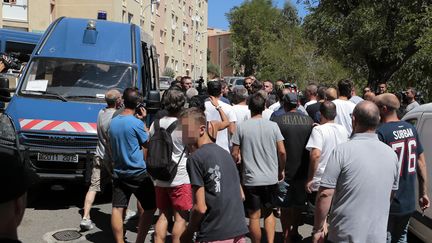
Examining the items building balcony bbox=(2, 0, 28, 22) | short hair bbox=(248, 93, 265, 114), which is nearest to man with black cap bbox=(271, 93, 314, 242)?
short hair bbox=(248, 93, 265, 114)

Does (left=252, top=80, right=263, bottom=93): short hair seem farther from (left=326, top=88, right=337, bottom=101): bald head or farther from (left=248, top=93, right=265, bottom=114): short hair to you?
(left=248, top=93, right=265, bottom=114): short hair

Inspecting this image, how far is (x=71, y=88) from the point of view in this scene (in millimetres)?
7922

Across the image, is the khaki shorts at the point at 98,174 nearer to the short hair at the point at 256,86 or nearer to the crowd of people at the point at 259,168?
the crowd of people at the point at 259,168

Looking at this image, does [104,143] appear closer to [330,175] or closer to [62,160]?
[62,160]

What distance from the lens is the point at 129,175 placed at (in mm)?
5398

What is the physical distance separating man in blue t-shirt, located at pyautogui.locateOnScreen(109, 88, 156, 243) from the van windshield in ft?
8.61

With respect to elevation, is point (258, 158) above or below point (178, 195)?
above

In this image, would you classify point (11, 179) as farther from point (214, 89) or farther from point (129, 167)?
point (214, 89)

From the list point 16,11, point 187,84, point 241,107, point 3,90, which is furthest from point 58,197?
point 16,11

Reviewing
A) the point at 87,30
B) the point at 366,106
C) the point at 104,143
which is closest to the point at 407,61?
the point at 87,30

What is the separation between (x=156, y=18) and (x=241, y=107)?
145 feet

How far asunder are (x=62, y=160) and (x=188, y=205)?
288 cm

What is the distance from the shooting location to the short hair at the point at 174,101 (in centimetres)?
507

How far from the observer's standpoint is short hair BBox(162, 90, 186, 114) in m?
5.07
